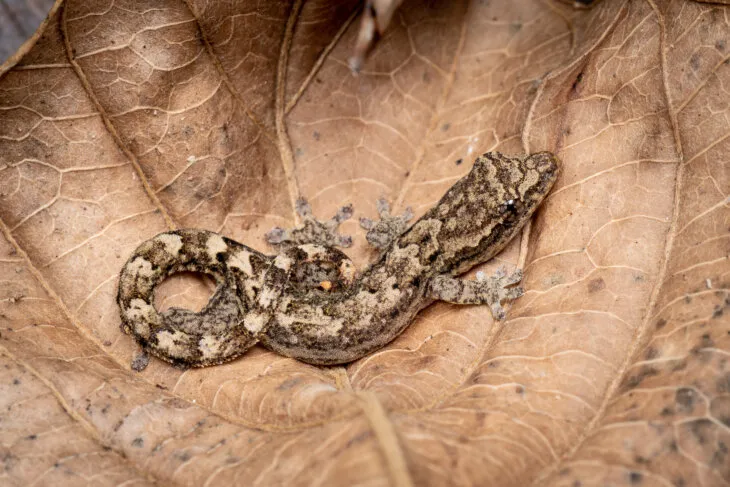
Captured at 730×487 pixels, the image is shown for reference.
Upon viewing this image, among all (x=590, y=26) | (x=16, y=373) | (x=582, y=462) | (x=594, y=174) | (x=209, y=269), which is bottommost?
(x=582, y=462)

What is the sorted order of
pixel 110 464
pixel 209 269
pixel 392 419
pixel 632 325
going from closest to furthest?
pixel 392 419 < pixel 110 464 < pixel 632 325 < pixel 209 269

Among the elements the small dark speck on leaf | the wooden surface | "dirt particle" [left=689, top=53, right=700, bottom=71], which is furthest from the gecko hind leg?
the wooden surface

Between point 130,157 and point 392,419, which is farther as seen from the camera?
point 130,157

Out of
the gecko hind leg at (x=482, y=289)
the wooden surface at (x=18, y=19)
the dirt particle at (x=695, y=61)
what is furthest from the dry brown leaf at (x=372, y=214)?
the wooden surface at (x=18, y=19)

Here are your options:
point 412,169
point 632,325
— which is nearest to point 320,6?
point 412,169

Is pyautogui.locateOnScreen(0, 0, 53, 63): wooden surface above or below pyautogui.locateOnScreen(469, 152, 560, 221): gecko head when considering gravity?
above

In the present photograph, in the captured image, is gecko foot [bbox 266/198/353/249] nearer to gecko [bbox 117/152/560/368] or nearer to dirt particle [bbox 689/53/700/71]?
gecko [bbox 117/152/560/368]

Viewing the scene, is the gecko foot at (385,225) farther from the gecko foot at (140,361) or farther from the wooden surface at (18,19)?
the wooden surface at (18,19)

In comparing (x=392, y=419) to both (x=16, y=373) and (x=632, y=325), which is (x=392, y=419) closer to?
(x=632, y=325)
